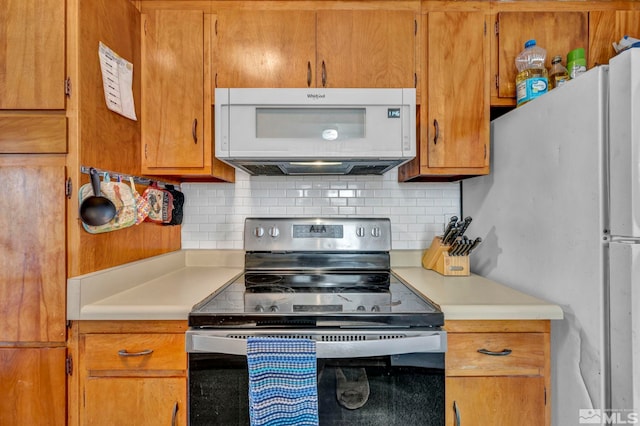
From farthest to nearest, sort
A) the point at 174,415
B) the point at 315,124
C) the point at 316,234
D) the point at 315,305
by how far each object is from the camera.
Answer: the point at 316,234, the point at 315,124, the point at 315,305, the point at 174,415

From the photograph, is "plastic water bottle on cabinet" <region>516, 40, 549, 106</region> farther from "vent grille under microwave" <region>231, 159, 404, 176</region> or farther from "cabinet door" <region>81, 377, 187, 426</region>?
"cabinet door" <region>81, 377, 187, 426</region>

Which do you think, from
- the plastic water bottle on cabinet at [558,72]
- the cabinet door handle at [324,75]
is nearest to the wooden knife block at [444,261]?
the plastic water bottle on cabinet at [558,72]

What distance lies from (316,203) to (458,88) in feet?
2.95

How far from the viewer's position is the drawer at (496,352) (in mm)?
1191

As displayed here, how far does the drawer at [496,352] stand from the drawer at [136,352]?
0.93m

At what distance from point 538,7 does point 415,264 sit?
1355 mm

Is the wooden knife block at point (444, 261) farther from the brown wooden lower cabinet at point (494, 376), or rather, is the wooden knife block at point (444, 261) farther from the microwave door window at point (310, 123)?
the microwave door window at point (310, 123)

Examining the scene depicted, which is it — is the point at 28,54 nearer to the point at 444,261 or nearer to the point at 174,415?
the point at 174,415

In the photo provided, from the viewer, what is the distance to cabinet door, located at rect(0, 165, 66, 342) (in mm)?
1172

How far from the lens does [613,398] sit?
1017 mm

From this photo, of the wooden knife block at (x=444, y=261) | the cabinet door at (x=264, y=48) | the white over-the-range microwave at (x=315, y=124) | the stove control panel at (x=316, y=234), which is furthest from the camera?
the stove control panel at (x=316, y=234)

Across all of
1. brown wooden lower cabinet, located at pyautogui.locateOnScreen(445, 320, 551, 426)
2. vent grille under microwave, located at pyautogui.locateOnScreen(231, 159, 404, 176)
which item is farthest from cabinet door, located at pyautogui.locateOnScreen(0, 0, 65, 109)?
brown wooden lower cabinet, located at pyautogui.locateOnScreen(445, 320, 551, 426)

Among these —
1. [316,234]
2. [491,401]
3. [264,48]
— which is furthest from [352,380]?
[264,48]

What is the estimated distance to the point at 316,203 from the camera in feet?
6.36
